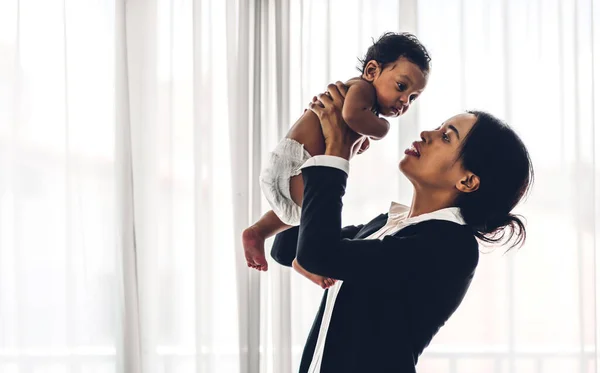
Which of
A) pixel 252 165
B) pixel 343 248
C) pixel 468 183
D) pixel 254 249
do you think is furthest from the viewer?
pixel 252 165

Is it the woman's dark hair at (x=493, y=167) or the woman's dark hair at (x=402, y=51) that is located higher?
the woman's dark hair at (x=402, y=51)

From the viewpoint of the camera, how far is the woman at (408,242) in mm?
1073

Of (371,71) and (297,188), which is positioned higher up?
(371,71)

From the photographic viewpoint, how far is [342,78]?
2535 millimetres

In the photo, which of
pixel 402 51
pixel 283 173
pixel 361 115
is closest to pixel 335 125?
pixel 361 115

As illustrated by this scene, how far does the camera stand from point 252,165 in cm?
255

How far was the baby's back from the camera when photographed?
4.32 feet

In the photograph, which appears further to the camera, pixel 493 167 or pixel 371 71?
pixel 371 71

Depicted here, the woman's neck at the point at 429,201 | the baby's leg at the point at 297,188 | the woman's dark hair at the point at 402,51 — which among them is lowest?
the woman's neck at the point at 429,201

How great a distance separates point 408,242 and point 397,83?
0.41 m

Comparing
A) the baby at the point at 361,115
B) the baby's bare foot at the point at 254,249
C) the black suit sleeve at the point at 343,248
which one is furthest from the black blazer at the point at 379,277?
the baby's bare foot at the point at 254,249

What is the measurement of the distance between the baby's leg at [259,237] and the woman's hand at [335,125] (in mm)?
278

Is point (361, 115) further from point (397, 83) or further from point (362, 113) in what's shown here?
point (397, 83)

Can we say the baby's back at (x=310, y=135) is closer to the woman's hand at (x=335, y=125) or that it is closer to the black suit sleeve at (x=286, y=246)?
the woman's hand at (x=335, y=125)
